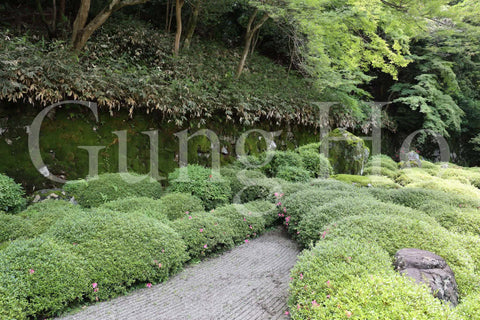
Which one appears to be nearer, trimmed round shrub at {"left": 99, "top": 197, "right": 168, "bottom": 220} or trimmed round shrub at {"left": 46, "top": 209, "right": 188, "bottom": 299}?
trimmed round shrub at {"left": 46, "top": 209, "right": 188, "bottom": 299}

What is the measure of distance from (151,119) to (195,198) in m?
2.55

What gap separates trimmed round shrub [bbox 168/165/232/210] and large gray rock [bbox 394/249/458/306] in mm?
3317

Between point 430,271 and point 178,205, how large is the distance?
11.4 feet

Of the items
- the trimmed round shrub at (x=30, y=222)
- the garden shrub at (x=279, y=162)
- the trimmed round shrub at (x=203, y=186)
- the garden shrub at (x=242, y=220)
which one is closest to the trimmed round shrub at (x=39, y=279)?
the trimmed round shrub at (x=30, y=222)

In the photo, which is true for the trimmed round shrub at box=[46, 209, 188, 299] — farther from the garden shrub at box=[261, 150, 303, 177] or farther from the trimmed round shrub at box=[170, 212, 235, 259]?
the garden shrub at box=[261, 150, 303, 177]

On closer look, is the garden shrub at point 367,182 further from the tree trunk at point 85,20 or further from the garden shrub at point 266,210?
the tree trunk at point 85,20

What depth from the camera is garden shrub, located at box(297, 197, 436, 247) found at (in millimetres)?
4176

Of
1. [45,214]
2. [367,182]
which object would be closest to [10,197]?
[45,214]

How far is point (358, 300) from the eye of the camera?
2.27 m

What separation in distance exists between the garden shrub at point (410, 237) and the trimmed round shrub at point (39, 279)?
8.93 feet

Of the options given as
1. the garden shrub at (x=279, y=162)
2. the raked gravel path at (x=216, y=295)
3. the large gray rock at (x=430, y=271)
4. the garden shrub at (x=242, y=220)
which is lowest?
the raked gravel path at (x=216, y=295)

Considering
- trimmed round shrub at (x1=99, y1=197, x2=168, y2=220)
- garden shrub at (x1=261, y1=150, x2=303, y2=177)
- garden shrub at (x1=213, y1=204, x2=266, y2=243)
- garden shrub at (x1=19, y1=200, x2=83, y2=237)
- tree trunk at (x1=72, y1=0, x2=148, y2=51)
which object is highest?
tree trunk at (x1=72, y1=0, x2=148, y2=51)

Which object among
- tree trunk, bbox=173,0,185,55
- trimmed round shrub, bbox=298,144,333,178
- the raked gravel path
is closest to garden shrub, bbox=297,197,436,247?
the raked gravel path

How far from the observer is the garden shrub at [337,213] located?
13.7 feet
